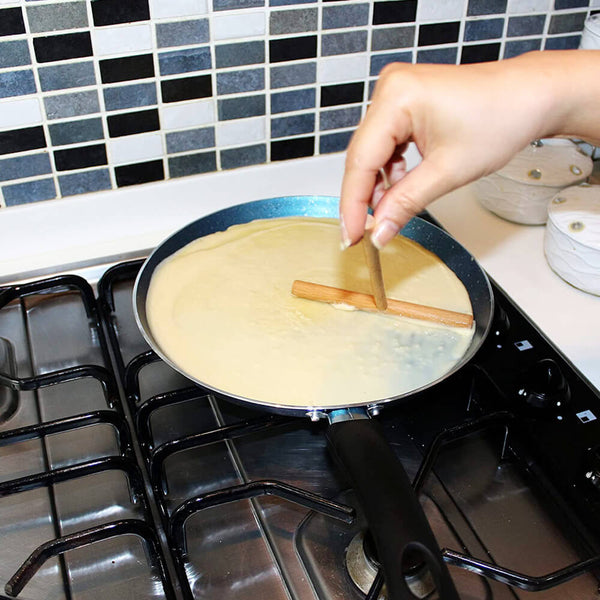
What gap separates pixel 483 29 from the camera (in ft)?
3.51

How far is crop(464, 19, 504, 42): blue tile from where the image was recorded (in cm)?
106

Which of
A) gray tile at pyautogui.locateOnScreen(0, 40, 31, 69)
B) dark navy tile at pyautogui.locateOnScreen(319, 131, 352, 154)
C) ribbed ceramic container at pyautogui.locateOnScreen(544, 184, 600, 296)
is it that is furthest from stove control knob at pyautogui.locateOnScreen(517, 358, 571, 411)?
gray tile at pyautogui.locateOnScreen(0, 40, 31, 69)

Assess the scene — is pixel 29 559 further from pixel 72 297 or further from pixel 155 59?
pixel 155 59

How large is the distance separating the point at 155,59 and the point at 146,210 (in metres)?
A: 0.21

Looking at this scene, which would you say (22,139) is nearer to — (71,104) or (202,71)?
(71,104)

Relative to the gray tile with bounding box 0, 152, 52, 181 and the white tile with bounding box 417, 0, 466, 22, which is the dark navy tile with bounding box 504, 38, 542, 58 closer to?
the white tile with bounding box 417, 0, 466, 22

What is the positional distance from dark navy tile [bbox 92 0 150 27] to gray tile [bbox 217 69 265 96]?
0.13m

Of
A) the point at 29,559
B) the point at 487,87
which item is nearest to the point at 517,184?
the point at 487,87

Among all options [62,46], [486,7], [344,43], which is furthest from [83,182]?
[486,7]

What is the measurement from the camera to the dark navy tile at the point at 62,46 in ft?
2.86

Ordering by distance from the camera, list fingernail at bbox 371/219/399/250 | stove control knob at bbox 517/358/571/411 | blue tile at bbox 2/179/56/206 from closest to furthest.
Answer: fingernail at bbox 371/219/399/250, stove control knob at bbox 517/358/571/411, blue tile at bbox 2/179/56/206

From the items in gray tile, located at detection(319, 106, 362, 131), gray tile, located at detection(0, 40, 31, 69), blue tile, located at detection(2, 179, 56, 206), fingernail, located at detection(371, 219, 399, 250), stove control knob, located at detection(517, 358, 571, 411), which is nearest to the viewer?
fingernail, located at detection(371, 219, 399, 250)

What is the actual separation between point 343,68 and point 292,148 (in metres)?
0.13

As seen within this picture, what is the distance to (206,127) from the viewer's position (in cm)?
101
